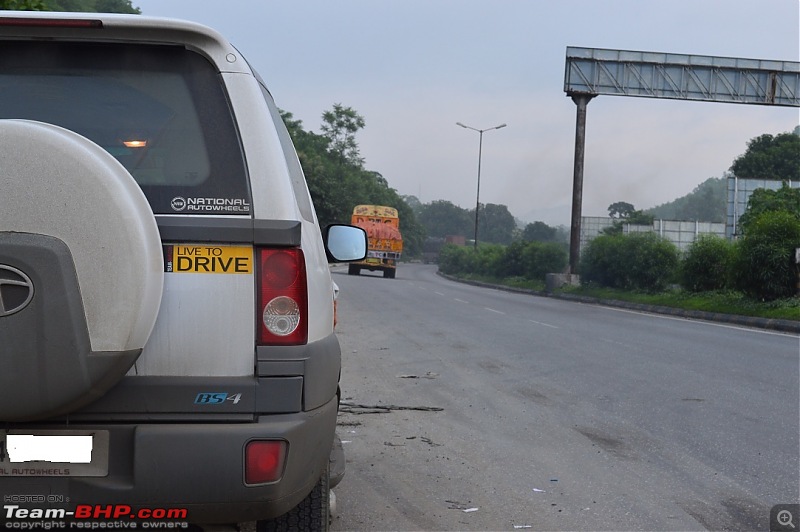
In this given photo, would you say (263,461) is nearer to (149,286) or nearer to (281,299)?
(281,299)

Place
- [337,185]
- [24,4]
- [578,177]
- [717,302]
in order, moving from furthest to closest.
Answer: [337,185], [578,177], [717,302], [24,4]

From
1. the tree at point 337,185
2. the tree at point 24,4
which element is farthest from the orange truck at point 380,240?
the tree at point 24,4

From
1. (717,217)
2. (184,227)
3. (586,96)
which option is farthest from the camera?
(717,217)

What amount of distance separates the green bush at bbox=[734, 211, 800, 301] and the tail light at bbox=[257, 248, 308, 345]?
22445mm

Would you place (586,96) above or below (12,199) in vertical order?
above

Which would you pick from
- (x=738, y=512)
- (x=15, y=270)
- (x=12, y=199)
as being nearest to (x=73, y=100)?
(x=12, y=199)

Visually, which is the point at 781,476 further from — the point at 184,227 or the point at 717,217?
the point at 717,217

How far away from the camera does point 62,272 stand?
2.66 meters

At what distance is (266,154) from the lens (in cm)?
305

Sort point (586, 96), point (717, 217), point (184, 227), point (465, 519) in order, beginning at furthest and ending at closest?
point (717, 217) → point (586, 96) → point (465, 519) → point (184, 227)

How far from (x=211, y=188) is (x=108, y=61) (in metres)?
0.57

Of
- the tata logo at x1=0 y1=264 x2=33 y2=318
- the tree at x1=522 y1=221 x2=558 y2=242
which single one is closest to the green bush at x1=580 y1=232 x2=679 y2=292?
the tata logo at x1=0 y1=264 x2=33 y2=318

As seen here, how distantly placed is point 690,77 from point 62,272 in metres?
32.1

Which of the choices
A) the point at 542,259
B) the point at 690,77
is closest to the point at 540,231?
the point at 542,259
